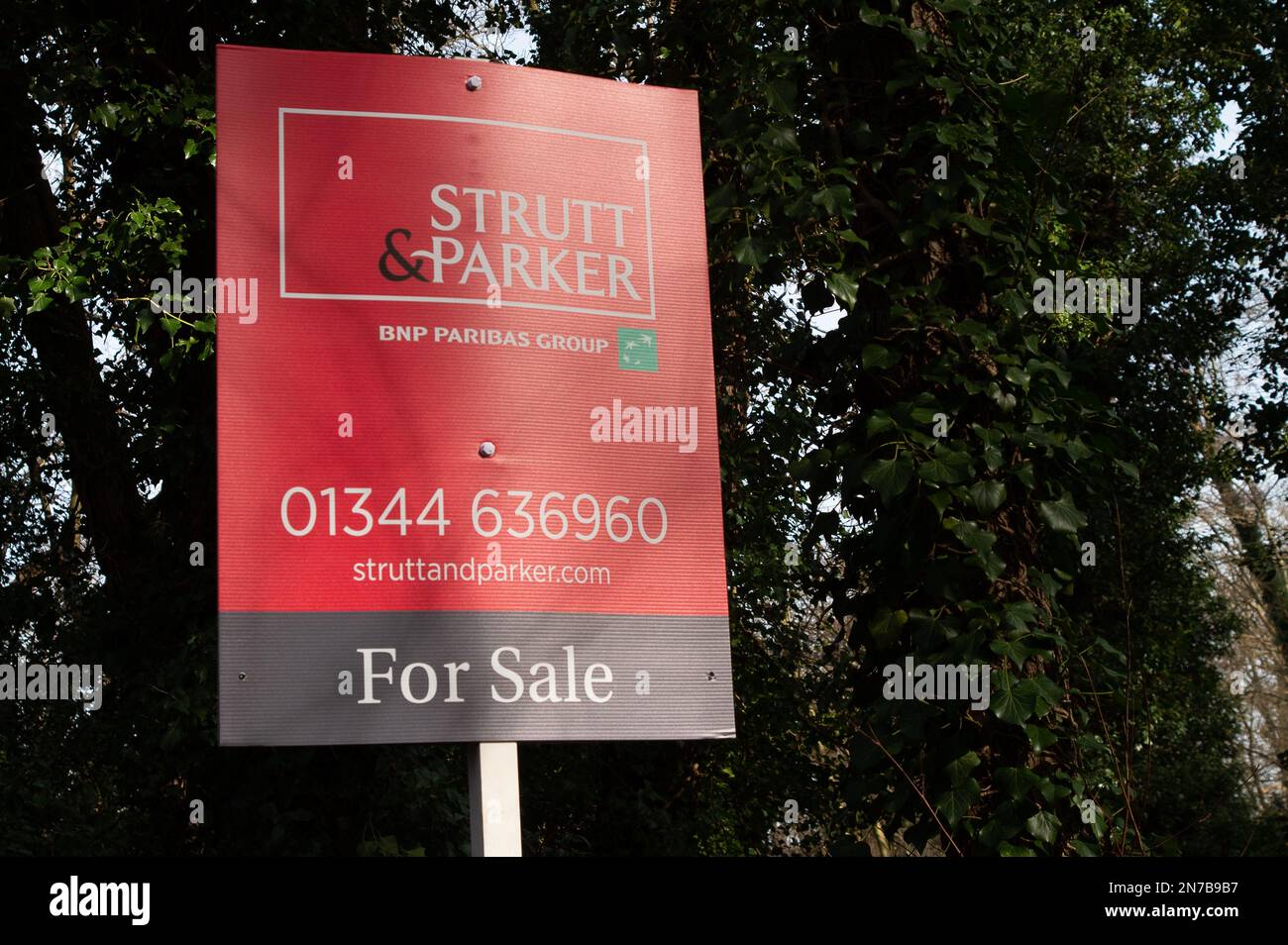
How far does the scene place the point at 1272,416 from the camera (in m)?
14.4

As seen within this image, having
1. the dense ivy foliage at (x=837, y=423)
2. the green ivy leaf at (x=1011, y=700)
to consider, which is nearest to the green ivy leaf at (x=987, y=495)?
the dense ivy foliage at (x=837, y=423)

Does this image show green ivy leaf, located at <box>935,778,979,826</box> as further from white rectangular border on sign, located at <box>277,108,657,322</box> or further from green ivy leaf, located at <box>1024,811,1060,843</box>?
white rectangular border on sign, located at <box>277,108,657,322</box>

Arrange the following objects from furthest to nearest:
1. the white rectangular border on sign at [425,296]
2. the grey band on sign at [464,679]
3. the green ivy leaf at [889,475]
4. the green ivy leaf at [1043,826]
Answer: the green ivy leaf at [889,475], the green ivy leaf at [1043,826], the white rectangular border on sign at [425,296], the grey band on sign at [464,679]

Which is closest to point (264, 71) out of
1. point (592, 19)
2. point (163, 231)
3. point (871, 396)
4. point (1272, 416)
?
point (871, 396)

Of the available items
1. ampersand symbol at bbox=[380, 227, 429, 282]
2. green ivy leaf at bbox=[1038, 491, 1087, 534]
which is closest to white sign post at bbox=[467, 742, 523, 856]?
ampersand symbol at bbox=[380, 227, 429, 282]

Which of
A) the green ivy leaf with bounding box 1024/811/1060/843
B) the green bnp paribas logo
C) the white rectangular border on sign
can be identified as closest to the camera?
the white rectangular border on sign

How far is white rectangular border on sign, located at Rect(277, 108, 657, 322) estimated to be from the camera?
3543 mm

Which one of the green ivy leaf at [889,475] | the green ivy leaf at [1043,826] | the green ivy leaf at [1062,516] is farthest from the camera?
the green ivy leaf at [1062,516]

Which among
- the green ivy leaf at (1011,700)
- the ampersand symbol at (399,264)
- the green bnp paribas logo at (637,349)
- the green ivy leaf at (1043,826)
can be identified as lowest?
the green ivy leaf at (1043,826)

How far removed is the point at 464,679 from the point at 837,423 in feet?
7.76

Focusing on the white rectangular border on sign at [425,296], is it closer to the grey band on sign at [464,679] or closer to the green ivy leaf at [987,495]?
the grey band on sign at [464,679]

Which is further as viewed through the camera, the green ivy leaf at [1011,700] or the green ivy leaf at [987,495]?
the green ivy leaf at [987,495]

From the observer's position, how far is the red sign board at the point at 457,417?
3.39 metres

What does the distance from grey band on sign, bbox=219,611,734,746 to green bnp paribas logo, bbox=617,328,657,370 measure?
2.14 ft
